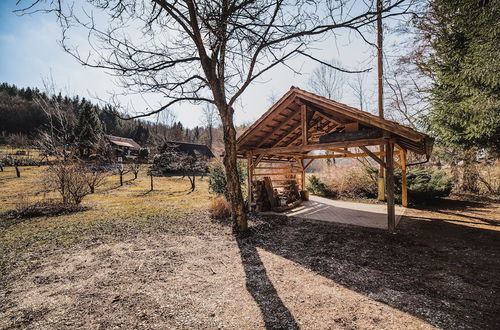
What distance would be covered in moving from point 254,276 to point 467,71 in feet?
25.3

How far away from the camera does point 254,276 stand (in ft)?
12.3

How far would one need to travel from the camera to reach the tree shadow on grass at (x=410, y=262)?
2750 mm

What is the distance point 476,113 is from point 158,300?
31.7ft

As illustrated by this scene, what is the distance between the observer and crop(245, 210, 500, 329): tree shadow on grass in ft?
9.02

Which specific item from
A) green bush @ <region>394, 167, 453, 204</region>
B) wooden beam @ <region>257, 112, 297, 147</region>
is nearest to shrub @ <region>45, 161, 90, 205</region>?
wooden beam @ <region>257, 112, 297, 147</region>

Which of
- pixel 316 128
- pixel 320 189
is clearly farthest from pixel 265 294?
pixel 320 189

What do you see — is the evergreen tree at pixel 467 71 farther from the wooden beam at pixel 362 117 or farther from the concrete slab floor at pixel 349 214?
the concrete slab floor at pixel 349 214

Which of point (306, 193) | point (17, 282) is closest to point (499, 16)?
point (306, 193)

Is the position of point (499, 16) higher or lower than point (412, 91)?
lower

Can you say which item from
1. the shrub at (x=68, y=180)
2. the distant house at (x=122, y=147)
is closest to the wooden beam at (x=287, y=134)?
the shrub at (x=68, y=180)

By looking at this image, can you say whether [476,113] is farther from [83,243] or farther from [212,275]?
[83,243]

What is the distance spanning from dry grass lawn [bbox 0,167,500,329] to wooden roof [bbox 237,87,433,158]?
8.41 feet

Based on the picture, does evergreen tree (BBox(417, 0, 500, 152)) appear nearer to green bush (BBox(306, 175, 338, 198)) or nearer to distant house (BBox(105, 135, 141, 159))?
green bush (BBox(306, 175, 338, 198))

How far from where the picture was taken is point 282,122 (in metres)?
8.33
